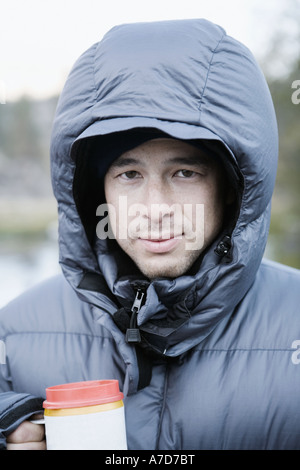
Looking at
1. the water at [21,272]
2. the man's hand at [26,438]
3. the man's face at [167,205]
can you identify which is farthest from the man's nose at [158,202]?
the water at [21,272]

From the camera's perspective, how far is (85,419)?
4.76ft

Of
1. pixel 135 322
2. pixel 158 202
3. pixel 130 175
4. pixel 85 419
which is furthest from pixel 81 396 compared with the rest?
pixel 130 175

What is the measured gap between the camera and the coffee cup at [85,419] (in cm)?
145

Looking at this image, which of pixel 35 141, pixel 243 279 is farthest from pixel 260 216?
pixel 35 141

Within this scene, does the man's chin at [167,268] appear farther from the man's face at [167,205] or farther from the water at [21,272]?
the water at [21,272]

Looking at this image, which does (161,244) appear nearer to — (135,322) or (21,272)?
(135,322)

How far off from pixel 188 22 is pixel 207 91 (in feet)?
1.12

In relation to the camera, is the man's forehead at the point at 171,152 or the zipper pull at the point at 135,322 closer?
the zipper pull at the point at 135,322

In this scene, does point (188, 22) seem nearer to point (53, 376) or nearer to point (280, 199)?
point (53, 376)
